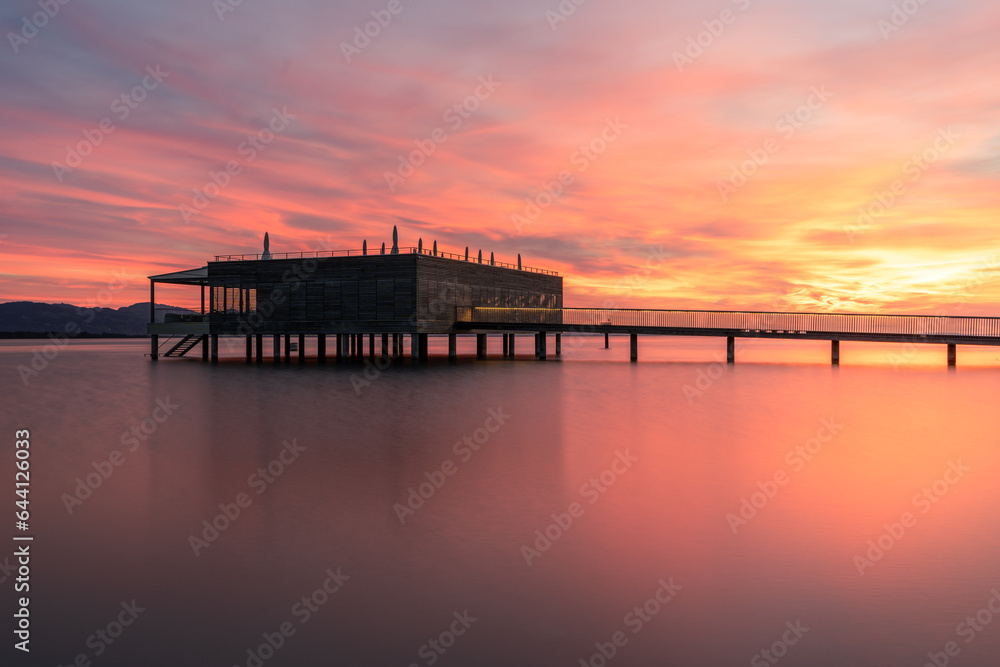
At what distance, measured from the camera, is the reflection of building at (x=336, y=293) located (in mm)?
54125

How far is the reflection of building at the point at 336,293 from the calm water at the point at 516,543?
2977 centimetres

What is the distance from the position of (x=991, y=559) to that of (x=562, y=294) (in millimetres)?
72835

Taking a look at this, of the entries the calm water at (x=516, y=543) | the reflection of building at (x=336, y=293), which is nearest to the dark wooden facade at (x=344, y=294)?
the reflection of building at (x=336, y=293)

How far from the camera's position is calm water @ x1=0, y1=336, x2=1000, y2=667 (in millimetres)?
7199

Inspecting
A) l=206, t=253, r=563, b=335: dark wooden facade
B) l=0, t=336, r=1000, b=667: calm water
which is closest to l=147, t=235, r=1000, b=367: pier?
l=206, t=253, r=563, b=335: dark wooden facade

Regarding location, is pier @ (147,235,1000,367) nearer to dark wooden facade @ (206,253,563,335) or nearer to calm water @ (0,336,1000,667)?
dark wooden facade @ (206,253,563,335)

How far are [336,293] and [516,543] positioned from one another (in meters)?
48.1

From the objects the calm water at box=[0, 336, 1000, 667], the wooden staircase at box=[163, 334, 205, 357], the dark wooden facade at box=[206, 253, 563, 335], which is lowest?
the calm water at box=[0, 336, 1000, 667]

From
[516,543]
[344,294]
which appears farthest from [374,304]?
[516,543]

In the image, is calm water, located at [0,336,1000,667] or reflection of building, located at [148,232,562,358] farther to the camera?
reflection of building, located at [148,232,562,358]

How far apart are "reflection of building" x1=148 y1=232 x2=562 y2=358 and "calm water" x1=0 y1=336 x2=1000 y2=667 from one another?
2977cm

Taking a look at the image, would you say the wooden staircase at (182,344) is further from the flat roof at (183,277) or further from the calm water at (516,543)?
the calm water at (516,543)

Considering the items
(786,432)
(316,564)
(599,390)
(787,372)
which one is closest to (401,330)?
(599,390)

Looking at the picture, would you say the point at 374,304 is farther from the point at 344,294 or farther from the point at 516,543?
the point at 516,543
